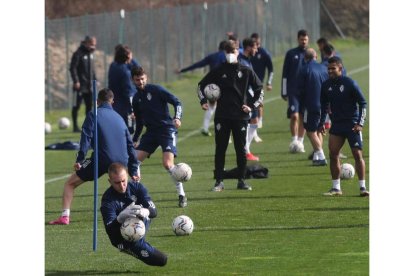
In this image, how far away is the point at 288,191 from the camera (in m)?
26.2

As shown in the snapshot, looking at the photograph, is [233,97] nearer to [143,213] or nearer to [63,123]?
[143,213]

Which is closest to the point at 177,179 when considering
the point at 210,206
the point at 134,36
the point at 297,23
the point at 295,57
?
the point at 210,206

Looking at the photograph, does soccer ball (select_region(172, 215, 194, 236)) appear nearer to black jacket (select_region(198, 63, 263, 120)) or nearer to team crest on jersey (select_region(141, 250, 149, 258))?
team crest on jersey (select_region(141, 250, 149, 258))

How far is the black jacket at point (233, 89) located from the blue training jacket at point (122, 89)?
5.90 m

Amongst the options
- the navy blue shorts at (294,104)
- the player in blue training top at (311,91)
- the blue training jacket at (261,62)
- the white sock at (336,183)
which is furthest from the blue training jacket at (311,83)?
the blue training jacket at (261,62)

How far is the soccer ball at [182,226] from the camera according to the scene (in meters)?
21.1

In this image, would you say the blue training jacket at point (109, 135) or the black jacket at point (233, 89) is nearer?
the blue training jacket at point (109, 135)

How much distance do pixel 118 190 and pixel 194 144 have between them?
16.8 meters

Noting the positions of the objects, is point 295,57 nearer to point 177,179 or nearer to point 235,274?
point 177,179

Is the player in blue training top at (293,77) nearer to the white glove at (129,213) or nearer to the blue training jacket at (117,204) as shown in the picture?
the blue training jacket at (117,204)

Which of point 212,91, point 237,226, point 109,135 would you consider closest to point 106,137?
point 109,135

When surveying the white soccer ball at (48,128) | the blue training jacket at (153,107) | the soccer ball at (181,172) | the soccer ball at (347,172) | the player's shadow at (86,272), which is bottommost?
the player's shadow at (86,272)

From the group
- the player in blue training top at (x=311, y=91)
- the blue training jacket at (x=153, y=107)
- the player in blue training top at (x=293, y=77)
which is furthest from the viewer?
the player in blue training top at (x=293, y=77)

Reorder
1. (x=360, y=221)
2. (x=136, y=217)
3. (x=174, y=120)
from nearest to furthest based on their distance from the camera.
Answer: (x=136, y=217), (x=360, y=221), (x=174, y=120)
